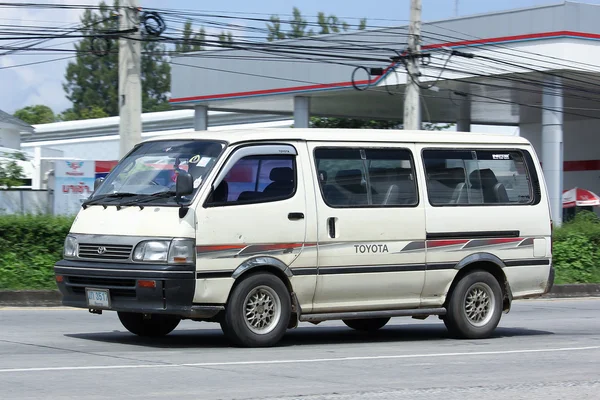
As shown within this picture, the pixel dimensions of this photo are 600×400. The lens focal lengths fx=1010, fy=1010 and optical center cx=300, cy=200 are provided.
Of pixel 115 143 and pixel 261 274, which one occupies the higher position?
pixel 115 143

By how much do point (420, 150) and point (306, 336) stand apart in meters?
2.51

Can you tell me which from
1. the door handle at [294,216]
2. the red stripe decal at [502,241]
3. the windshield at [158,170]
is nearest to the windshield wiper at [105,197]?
the windshield at [158,170]

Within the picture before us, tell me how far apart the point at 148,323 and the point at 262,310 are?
162 centimetres

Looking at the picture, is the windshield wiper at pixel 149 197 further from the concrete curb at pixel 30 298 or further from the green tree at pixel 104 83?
the green tree at pixel 104 83

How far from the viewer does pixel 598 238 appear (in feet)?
73.1

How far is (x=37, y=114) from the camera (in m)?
104

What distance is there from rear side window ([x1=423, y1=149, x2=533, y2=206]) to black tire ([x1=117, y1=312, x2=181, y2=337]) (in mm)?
3198

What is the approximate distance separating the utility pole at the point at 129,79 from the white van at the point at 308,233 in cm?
707

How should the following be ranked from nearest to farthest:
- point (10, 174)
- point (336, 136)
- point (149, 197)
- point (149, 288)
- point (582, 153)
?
1. point (149, 288)
2. point (149, 197)
3. point (336, 136)
4. point (10, 174)
5. point (582, 153)

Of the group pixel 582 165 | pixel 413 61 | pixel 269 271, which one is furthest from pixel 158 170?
pixel 582 165

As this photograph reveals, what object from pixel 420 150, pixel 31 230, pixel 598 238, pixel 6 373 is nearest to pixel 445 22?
pixel 598 238

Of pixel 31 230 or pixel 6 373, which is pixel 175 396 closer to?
pixel 6 373

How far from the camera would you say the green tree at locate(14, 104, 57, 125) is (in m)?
100

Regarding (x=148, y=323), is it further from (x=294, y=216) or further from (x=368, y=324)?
(x=368, y=324)
